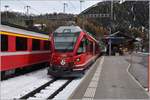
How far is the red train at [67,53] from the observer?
20.9 meters

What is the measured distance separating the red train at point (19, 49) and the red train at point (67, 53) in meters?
1.67

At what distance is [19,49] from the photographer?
20891 mm

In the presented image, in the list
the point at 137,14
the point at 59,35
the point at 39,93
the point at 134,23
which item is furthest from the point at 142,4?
the point at 39,93

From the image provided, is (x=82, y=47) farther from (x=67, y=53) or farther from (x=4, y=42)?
(x=4, y=42)

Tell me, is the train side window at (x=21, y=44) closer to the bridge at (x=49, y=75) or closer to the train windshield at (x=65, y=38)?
the bridge at (x=49, y=75)

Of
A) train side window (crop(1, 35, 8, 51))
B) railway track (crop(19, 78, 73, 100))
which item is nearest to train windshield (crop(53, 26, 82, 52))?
railway track (crop(19, 78, 73, 100))

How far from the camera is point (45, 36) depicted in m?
28.3

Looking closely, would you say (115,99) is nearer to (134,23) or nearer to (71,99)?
(71,99)

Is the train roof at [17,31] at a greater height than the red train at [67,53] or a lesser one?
greater

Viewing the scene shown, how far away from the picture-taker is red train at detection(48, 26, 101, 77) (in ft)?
68.7

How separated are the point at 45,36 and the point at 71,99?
15.8 metres

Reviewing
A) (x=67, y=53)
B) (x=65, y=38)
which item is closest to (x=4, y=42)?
(x=67, y=53)

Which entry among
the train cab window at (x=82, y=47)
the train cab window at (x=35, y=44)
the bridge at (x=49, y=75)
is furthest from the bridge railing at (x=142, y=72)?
the train cab window at (x=35, y=44)

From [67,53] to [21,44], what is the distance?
8.36 feet
